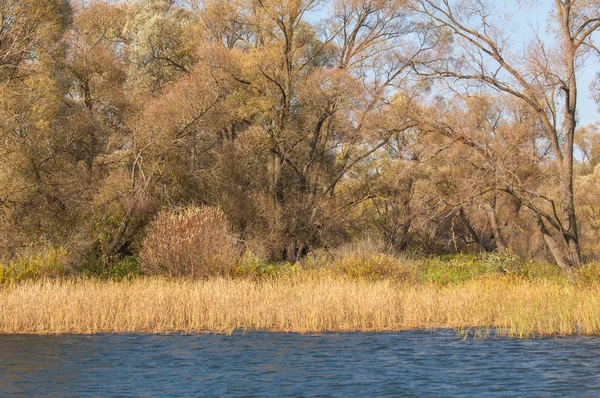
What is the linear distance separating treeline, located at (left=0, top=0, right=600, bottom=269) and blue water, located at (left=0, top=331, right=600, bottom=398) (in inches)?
327

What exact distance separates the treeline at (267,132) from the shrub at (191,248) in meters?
3.69

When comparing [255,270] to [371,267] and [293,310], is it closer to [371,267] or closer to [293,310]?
[371,267]

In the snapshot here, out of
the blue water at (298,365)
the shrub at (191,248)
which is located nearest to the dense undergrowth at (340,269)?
the shrub at (191,248)

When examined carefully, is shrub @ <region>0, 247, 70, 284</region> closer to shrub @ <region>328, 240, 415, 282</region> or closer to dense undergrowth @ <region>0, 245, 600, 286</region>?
dense undergrowth @ <region>0, 245, 600, 286</region>

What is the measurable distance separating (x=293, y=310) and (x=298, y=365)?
13.9ft

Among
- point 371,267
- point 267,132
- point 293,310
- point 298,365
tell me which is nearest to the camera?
point 298,365

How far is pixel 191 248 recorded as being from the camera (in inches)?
845

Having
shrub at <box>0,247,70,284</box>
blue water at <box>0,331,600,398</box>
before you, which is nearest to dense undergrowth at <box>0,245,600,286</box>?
shrub at <box>0,247,70,284</box>

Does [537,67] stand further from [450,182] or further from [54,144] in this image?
[54,144]

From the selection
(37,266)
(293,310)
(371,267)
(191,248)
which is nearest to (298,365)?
(293,310)

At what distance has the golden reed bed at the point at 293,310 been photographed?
1569 centimetres

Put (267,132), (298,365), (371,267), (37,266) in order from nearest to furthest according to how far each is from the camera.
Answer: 1. (298,365)
2. (371,267)
3. (37,266)
4. (267,132)

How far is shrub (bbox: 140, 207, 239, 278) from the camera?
21.4 metres

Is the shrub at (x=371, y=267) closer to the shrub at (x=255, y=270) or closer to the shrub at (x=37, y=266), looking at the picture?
the shrub at (x=255, y=270)
